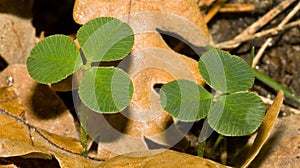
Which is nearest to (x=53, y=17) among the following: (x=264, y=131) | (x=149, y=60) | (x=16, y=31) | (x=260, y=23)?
(x=16, y=31)

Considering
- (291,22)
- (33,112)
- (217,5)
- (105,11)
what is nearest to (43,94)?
(33,112)

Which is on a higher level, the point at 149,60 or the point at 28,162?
the point at 149,60

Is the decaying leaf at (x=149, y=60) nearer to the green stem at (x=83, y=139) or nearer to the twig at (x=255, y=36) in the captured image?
the green stem at (x=83, y=139)

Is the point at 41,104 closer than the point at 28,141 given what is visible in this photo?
No

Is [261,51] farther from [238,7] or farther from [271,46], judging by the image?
[238,7]

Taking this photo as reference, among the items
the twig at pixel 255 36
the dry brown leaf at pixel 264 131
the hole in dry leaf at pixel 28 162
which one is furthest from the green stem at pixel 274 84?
the hole in dry leaf at pixel 28 162

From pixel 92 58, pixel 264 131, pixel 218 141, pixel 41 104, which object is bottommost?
pixel 218 141

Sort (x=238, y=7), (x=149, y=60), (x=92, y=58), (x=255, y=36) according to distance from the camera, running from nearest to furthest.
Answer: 1. (x=92, y=58)
2. (x=149, y=60)
3. (x=255, y=36)
4. (x=238, y=7)

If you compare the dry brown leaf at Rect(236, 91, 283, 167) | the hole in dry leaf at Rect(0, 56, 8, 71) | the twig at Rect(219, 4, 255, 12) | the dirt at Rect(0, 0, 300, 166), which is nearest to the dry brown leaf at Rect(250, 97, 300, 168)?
the dry brown leaf at Rect(236, 91, 283, 167)
